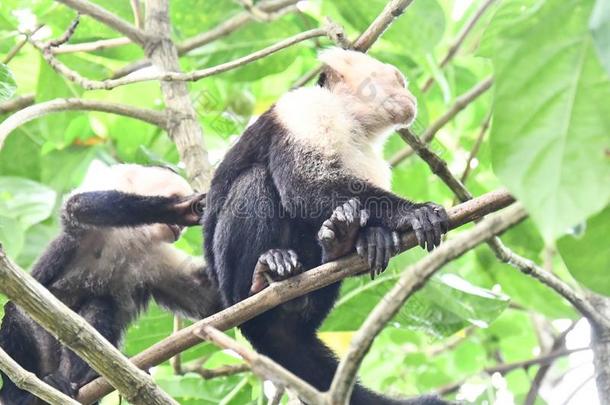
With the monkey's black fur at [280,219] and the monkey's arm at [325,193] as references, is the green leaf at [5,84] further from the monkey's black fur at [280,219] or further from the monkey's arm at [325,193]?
the monkey's arm at [325,193]

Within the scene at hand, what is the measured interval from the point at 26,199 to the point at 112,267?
818 mm

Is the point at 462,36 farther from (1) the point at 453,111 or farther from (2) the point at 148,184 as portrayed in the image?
(2) the point at 148,184

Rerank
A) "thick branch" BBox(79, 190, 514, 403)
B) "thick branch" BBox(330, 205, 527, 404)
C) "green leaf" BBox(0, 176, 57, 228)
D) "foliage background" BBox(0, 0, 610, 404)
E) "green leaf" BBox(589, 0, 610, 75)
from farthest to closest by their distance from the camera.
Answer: "green leaf" BBox(0, 176, 57, 228) → "foliage background" BBox(0, 0, 610, 404) → "thick branch" BBox(79, 190, 514, 403) → "thick branch" BBox(330, 205, 527, 404) → "green leaf" BBox(589, 0, 610, 75)

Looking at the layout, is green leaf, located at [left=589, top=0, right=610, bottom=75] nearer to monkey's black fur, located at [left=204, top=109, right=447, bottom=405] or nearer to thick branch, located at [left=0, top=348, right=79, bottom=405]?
thick branch, located at [left=0, top=348, right=79, bottom=405]

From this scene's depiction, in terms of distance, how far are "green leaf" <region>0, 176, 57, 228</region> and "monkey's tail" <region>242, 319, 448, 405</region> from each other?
177 cm

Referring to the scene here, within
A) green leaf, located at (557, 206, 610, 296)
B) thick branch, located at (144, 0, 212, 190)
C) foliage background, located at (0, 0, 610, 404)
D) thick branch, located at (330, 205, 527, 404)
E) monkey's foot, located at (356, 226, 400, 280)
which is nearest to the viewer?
thick branch, located at (330, 205, 527, 404)

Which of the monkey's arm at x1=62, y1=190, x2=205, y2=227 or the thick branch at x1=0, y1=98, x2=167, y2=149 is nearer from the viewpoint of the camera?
the thick branch at x1=0, y1=98, x2=167, y2=149

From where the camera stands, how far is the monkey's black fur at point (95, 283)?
4.70 m

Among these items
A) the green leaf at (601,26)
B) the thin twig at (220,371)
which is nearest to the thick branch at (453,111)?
the thin twig at (220,371)

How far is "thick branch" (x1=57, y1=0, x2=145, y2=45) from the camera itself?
4.66 meters

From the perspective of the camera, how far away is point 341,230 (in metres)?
3.86

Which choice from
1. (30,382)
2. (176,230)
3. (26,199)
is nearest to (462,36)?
(176,230)

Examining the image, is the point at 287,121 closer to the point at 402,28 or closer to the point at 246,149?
the point at 246,149

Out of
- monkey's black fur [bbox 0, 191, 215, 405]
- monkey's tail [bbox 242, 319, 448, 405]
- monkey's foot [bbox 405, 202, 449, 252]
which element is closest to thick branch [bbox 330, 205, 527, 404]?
monkey's foot [bbox 405, 202, 449, 252]
